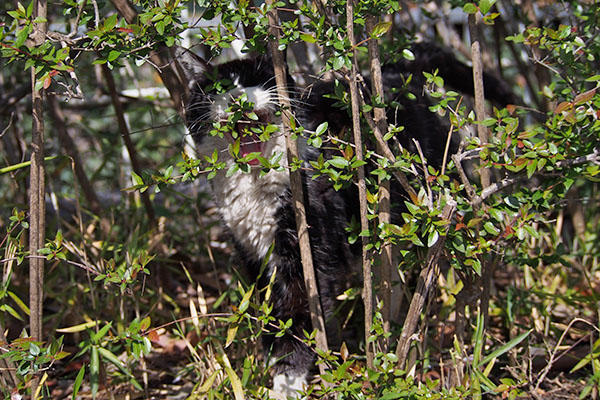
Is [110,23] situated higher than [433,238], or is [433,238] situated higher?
[110,23]

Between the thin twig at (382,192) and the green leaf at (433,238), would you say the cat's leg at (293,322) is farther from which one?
the green leaf at (433,238)

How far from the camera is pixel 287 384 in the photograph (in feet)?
7.77

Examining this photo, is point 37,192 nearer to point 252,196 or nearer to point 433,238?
point 252,196

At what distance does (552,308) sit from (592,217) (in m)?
0.89

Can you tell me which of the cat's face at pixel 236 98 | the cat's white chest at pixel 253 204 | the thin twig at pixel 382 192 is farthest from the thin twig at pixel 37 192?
the thin twig at pixel 382 192

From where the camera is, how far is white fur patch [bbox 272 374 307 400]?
2.34 meters

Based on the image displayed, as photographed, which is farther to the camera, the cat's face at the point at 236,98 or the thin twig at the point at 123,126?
the thin twig at the point at 123,126

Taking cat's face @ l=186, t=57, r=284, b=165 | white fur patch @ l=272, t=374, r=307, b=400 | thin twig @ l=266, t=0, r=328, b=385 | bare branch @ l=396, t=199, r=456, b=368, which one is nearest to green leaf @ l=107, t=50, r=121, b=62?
thin twig @ l=266, t=0, r=328, b=385

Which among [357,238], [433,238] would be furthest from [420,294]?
[357,238]

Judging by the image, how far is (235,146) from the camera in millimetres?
1720

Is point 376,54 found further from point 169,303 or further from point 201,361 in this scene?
point 169,303

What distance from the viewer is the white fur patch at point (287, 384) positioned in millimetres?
2337

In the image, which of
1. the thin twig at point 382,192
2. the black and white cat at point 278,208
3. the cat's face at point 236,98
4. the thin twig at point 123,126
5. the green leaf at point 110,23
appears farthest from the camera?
the thin twig at point 123,126

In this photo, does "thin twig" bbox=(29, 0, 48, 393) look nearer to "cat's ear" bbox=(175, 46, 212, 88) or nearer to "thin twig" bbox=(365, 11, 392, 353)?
"cat's ear" bbox=(175, 46, 212, 88)
